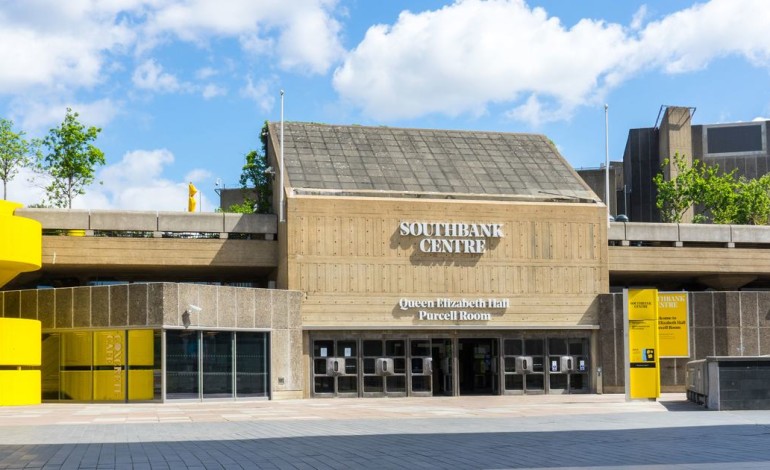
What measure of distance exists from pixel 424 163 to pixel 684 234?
39.5ft

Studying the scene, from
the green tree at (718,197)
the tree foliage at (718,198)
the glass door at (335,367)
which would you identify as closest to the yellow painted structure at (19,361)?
the glass door at (335,367)

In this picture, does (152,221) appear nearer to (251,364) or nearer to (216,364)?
(251,364)

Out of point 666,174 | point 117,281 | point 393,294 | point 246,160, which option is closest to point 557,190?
point 393,294

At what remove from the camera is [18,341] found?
3584 cm

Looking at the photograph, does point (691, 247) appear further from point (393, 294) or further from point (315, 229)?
point (315, 229)

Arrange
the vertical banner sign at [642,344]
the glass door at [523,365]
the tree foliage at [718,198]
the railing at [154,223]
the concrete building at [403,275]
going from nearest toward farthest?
the vertical banner sign at [642,344] < the concrete building at [403,275] < the railing at [154,223] < the glass door at [523,365] < the tree foliage at [718,198]

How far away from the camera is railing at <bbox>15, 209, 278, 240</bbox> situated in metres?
42.5

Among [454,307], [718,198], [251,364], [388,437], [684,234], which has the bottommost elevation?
[388,437]

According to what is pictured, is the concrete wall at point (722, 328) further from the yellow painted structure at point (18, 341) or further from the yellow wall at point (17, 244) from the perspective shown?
the yellow wall at point (17, 244)

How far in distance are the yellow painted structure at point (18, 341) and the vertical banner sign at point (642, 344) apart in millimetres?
20056

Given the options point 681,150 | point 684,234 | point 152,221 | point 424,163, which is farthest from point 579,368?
point 681,150

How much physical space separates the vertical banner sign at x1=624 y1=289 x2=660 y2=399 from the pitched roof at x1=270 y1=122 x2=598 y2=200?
10225 mm

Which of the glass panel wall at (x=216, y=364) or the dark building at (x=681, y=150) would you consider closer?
the glass panel wall at (x=216, y=364)

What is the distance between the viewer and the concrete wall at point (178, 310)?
36.0 m
